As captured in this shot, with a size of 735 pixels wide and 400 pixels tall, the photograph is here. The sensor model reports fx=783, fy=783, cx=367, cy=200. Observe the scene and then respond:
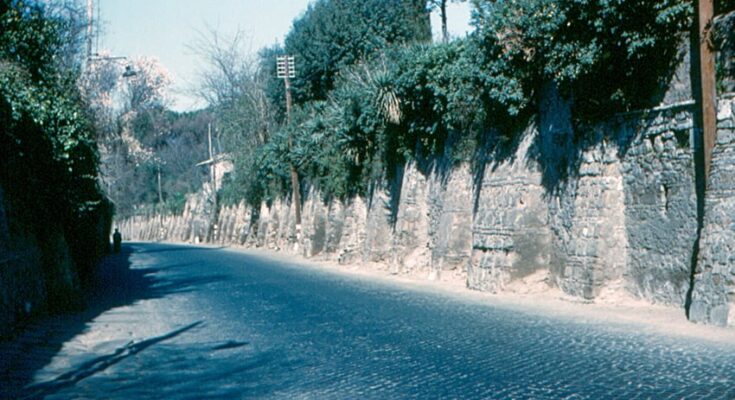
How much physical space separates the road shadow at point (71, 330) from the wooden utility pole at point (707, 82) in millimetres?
8467

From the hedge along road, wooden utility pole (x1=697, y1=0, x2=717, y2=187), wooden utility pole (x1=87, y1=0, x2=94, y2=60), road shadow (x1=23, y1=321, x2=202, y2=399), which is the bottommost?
road shadow (x1=23, y1=321, x2=202, y2=399)

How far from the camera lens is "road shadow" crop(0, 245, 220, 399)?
8.80 meters

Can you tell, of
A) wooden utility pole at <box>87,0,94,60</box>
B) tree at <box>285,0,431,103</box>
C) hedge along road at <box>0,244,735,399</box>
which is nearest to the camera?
hedge along road at <box>0,244,735,399</box>

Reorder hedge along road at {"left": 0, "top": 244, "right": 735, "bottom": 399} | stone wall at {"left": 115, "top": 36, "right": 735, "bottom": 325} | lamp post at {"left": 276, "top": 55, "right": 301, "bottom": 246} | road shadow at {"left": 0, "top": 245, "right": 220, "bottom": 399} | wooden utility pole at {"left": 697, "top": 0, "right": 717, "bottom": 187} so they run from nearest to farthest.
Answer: hedge along road at {"left": 0, "top": 244, "right": 735, "bottom": 399} < road shadow at {"left": 0, "top": 245, "right": 220, "bottom": 399} < stone wall at {"left": 115, "top": 36, "right": 735, "bottom": 325} < wooden utility pole at {"left": 697, "top": 0, "right": 717, "bottom": 187} < lamp post at {"left": 276, "top": 55, "right": 301, "bottom": 246}

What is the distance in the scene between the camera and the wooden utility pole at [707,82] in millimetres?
11555

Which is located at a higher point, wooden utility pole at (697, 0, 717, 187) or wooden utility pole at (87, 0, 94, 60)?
wooden utility pole at (87, 0, 94, 60)

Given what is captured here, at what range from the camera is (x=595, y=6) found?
44.4 feet

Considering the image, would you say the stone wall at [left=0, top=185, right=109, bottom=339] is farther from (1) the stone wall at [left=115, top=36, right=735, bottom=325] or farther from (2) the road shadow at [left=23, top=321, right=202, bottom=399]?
(1) the stone wall at [left=115, top=36, right=735, bottom=325]

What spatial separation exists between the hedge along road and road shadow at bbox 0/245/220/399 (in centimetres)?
4

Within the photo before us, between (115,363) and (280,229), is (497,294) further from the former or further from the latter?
(280,229)

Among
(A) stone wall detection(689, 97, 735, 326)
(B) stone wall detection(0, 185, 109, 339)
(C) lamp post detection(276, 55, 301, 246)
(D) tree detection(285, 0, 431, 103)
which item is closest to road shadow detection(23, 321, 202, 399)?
(B) stone wall detection(0, 185, 109, 339)

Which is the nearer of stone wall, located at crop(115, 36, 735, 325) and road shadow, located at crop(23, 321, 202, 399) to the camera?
road shadow, located at crop(23, 321, 202, 399)

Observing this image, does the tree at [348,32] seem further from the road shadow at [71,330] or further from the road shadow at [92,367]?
the road shadow at [92,367]

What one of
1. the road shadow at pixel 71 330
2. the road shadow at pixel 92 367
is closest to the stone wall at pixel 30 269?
the road shadow at pixel 71 330
